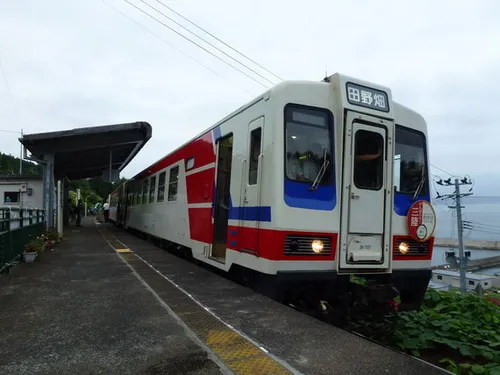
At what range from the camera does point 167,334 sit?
Answer: 3842mm

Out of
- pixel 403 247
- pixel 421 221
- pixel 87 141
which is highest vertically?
pixel 87 141

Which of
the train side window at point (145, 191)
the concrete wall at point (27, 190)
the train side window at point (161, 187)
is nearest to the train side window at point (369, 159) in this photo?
the train side window at point (161, 187)

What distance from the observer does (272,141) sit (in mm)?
4852

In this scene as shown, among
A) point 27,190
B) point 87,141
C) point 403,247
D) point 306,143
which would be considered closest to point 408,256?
point 403,247

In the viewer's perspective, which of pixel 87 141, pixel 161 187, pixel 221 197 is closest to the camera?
pixel 221 197

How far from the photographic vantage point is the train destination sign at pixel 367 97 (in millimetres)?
5121

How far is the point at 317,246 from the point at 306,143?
49.7 inches

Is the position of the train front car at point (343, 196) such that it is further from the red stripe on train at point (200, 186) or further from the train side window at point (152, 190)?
the train side window at point (152, 190)

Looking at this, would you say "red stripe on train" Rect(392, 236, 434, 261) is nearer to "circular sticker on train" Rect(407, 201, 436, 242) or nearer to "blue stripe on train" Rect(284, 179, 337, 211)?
"circular sticker on train" Rect(407, 201, 436, 242)

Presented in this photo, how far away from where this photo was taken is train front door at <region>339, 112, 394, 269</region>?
4957 millimetres

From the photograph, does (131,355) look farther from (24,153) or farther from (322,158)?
(24,153)

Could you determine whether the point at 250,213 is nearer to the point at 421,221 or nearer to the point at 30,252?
the point at 421,221

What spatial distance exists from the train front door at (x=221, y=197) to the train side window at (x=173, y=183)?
282 cm

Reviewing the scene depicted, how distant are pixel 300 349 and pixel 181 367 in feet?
3.44
